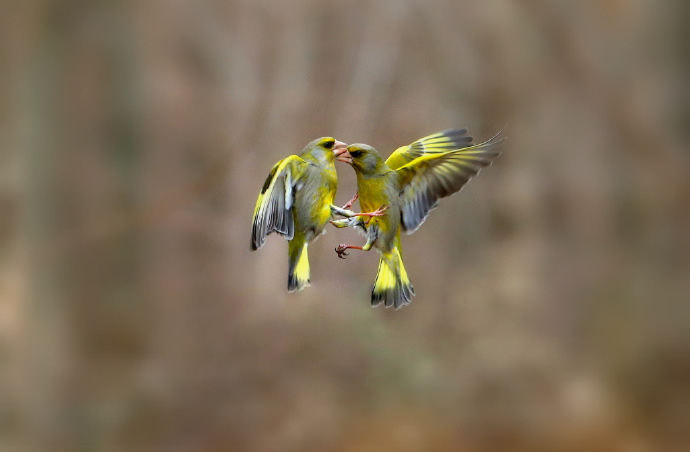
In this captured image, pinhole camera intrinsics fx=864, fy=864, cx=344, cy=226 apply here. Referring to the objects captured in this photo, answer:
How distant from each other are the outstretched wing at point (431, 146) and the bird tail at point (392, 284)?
0.14 m

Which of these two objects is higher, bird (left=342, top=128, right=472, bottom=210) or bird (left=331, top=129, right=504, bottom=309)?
bird (left=342, top=128, right=472, bottom=210)

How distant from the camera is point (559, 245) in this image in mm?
3893

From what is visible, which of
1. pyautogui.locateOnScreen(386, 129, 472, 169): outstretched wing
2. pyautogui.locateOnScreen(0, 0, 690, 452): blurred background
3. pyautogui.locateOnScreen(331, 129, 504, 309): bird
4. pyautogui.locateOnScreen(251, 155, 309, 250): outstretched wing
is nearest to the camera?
pyautogui.locateOnScreen(251, 155, 309, 250): outstretched wing

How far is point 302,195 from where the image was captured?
35.5 inches

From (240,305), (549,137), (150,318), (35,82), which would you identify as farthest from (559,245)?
(35,82)

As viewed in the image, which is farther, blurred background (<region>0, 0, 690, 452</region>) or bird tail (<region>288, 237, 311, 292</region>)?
blurred background (<region>0, 0, 690, 452</region>)

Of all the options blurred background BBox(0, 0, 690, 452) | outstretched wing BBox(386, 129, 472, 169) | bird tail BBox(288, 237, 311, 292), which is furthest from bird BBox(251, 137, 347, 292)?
blurred background BBox(0, 0, 690, 452)

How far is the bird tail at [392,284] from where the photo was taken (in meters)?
0.93

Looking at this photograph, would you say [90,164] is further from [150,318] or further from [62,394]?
[62,394]

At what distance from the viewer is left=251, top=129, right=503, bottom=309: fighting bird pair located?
89 centimetres

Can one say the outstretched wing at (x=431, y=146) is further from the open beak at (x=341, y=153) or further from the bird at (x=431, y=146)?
the open beak at (x=341, y=153)

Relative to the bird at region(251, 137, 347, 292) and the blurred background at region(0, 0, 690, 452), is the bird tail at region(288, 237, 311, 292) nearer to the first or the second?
the bird at region(251, 137, 347, 292)

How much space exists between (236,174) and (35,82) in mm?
1073

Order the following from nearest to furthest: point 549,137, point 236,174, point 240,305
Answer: point 236,174 → point 240,305 → point 549,137
